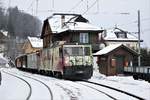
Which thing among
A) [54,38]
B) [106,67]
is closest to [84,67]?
[106,67]

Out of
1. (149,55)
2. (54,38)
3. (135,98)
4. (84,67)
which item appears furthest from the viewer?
(54,38)

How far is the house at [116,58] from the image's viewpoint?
4334cm

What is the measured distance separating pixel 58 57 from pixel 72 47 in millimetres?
1421

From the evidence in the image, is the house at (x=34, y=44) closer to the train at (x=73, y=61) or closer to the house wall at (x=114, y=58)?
the house wall at (x=114, y=58)

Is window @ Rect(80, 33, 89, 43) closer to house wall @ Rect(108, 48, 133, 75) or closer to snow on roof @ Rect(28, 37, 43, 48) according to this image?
house wall @ Rect(108, 48, 133, 75)

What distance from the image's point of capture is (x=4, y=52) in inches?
5030

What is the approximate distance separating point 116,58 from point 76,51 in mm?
12695

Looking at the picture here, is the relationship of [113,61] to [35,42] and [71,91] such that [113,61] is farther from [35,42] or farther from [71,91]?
[35,42]

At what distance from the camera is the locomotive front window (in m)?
32.2

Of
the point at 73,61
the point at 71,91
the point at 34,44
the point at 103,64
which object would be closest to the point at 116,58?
the point at 103,64

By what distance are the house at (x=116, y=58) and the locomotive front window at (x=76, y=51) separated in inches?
395

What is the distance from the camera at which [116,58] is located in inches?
1750

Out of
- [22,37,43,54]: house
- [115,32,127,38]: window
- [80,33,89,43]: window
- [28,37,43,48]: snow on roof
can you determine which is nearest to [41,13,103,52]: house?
[80,33,89,43]: window

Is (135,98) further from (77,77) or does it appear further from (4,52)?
(4,52)
